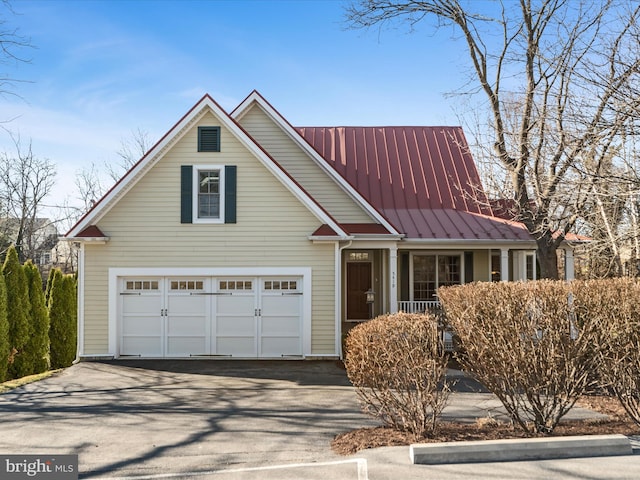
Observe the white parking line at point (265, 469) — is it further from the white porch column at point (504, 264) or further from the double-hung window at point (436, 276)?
the double-hung window at point (436, 276)

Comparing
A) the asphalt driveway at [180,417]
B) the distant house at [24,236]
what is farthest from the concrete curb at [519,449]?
the distant house at [24,236]

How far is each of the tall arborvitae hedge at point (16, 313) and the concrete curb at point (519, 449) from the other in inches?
493

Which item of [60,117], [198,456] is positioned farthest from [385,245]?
[60,117]

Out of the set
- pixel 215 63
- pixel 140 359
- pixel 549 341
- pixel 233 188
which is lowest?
pixel 140 359

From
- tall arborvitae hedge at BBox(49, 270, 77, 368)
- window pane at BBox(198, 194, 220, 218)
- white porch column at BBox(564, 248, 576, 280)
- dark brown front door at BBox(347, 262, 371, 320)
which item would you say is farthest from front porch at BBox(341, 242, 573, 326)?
tall arborvitae hedge at BBox(49, 270, 77, 368)

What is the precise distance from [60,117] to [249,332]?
15984 mm

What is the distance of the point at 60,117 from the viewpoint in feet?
76.3

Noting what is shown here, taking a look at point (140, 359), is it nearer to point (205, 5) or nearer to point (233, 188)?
point (233, 188)

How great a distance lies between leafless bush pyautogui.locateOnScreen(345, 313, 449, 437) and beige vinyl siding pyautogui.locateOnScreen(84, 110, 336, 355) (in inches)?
251

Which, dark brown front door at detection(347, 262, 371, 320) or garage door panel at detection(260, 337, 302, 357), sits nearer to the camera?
garage door panel at detection(260, 337, 302, 357)

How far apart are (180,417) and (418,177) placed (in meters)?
11.8

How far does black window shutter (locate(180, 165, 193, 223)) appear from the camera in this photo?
518 inches

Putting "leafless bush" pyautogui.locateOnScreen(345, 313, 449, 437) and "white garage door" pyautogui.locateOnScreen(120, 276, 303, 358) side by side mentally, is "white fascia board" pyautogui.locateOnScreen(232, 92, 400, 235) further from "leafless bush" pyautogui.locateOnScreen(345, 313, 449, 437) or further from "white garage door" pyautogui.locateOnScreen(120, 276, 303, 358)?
"leafless bush" pyautogui.locateOnScreen(345, 313, 449, 437)

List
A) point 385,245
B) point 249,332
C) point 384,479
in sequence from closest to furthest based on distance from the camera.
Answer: point 384,479
point 249,332
point 385,245
